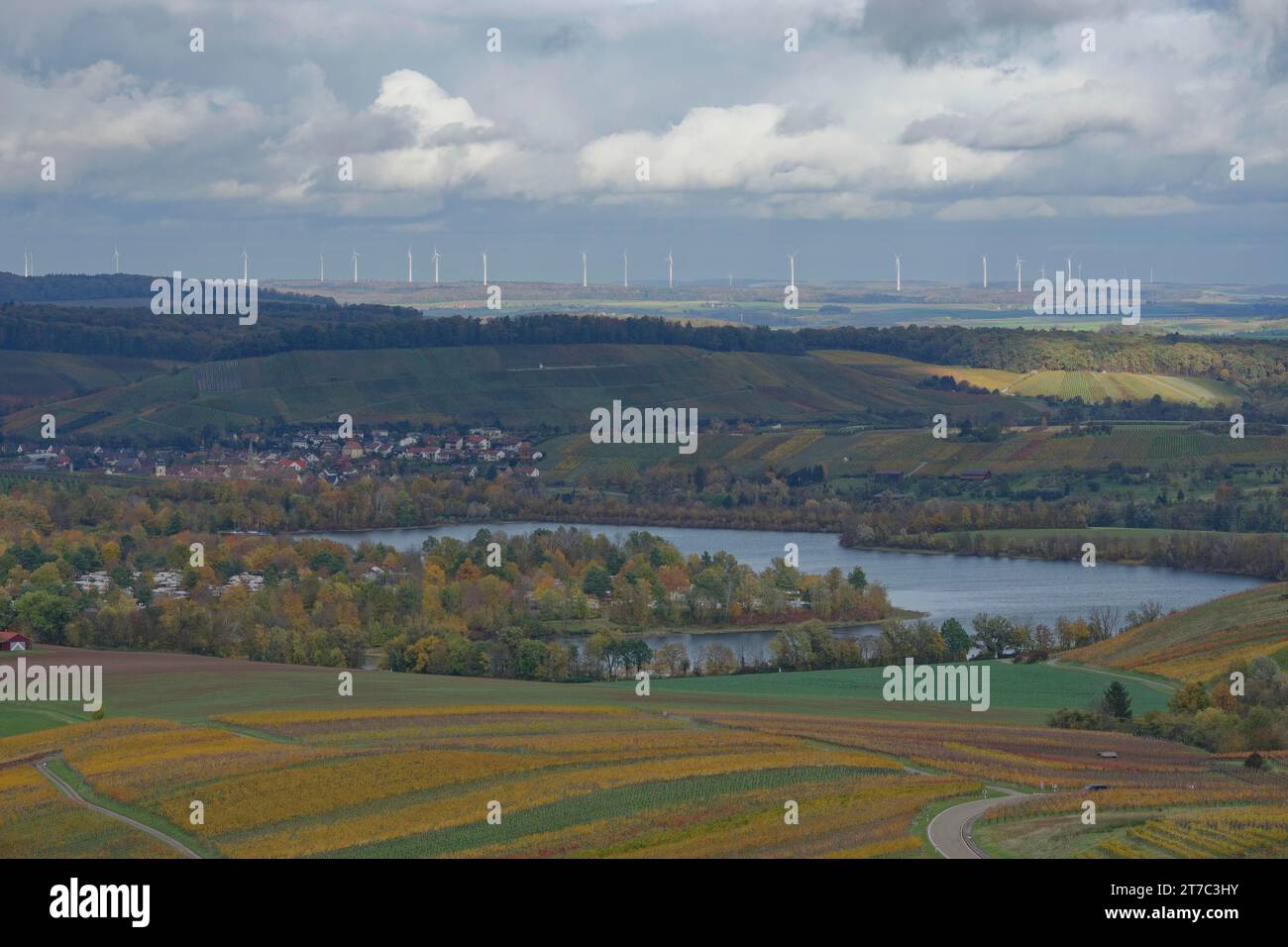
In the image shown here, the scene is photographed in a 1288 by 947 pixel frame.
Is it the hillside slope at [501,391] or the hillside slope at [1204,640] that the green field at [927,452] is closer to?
the hillside slope at [501,391]

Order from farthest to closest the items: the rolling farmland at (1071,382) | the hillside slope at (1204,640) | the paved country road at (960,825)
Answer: the rolling farmland at (1071,382), the hillside slope at (1204,640), the paved country road at (960,825)

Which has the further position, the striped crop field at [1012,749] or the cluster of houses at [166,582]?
the cluster of houses at [166,582]

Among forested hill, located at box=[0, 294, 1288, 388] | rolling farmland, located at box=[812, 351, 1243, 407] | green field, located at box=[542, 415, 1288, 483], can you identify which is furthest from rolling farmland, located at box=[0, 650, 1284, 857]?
forested hill, located at box=[0, 294, 1288, 388]

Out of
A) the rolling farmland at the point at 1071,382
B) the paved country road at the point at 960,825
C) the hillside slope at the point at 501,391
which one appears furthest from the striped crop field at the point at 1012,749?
the rolling farmland at the point at 1071,382

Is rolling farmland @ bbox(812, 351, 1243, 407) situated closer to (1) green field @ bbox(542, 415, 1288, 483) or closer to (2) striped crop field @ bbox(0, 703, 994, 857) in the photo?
(1) green field @ bbox(542, 415, 1288, 483)

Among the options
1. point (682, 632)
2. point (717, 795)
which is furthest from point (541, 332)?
point (717, 795)
